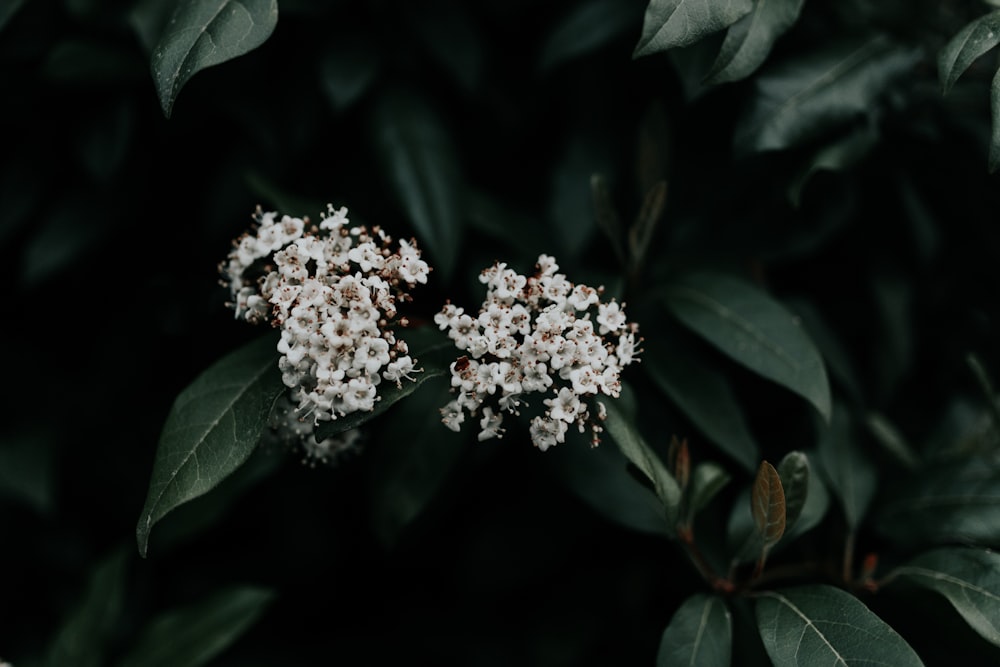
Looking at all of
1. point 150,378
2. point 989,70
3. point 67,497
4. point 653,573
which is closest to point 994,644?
point 653,573

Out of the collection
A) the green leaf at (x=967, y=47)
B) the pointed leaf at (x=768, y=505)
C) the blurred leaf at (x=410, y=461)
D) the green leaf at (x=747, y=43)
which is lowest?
the pointed leaf at (x=768, y=505)

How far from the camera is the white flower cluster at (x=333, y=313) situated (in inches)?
55.6

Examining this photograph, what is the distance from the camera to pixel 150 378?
2475 mm

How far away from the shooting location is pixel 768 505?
156 cm

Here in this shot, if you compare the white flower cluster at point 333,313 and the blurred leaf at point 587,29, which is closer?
the white flower cluster at point 333,313

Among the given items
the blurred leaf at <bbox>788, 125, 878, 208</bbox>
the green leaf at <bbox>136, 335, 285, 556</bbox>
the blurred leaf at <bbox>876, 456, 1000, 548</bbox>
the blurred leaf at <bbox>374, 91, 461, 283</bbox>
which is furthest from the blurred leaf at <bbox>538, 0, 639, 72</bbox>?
the blurred leaf at <bbox>876, 456, 1000, 548</bbox>

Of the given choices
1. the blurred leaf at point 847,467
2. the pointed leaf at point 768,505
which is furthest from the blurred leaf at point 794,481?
the blurred leaf at point 847,467

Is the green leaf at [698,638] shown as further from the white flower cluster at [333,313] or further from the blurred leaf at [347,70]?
the blurred leaf at [347,70]

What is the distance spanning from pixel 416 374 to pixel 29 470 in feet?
4.71

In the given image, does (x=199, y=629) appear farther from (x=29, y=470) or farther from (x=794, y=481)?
(x=794, y=481)

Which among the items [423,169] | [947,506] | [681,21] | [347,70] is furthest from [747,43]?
[947,506]

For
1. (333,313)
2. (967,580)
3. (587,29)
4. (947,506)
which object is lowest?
(947,506)

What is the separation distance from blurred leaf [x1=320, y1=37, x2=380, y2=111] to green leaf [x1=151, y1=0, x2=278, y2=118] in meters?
0.49

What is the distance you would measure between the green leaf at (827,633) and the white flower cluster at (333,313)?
2.52 ft
